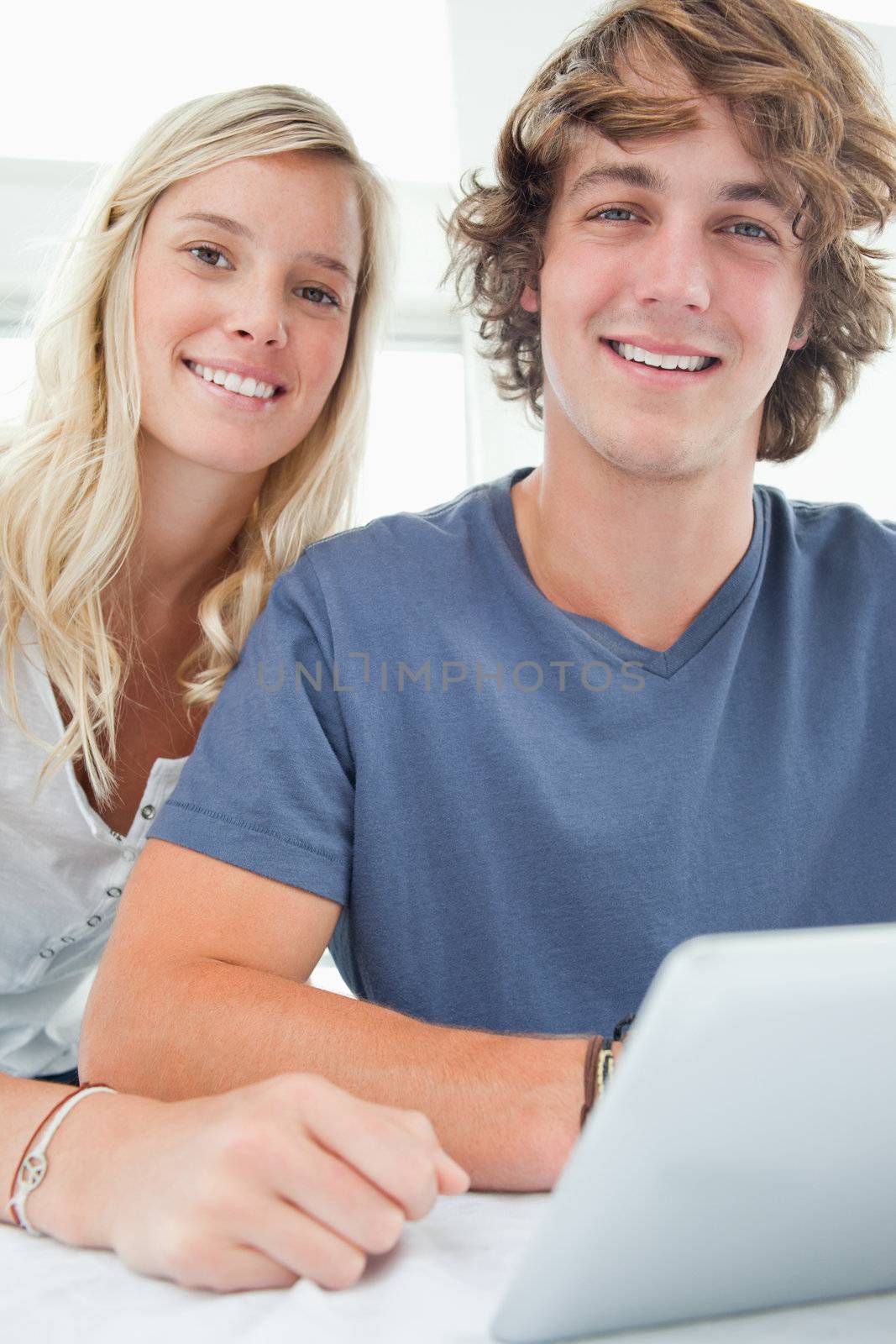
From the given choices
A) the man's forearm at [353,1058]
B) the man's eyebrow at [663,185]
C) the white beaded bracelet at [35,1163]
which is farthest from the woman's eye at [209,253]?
the white beaded bracelet at [35,1163]

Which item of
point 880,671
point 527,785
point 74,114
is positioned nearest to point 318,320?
point 527,785

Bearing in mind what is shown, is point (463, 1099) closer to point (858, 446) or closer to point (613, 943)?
point (613, 943)

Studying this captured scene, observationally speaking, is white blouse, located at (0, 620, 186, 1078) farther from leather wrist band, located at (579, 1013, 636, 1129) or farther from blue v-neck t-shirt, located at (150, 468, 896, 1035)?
leather wrist band, located at (579, 1013, 636, 1129)

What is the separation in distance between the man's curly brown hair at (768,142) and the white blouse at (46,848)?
77cm

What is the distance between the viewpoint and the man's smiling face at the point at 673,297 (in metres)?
1.30

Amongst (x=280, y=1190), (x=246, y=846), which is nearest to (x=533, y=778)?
(x=246, y=846)

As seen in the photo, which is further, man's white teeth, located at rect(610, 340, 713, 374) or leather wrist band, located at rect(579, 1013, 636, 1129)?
man's white teeth, located at rect(610, 340, 713, 374)

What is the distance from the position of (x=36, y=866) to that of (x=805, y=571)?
0.93m

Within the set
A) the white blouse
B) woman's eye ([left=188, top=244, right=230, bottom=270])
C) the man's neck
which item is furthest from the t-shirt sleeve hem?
woman's eye ([left=188, top=244, right=230, bottom=270])

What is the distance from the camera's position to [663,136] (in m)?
1.30

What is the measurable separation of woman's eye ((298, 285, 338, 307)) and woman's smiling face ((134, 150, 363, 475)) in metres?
0.02

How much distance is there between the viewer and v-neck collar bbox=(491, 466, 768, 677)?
1.29 m

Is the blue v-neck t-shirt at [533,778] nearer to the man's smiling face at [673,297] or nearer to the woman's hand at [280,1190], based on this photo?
the man's smiling face at [673,297]

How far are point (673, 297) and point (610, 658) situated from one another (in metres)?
0.38
